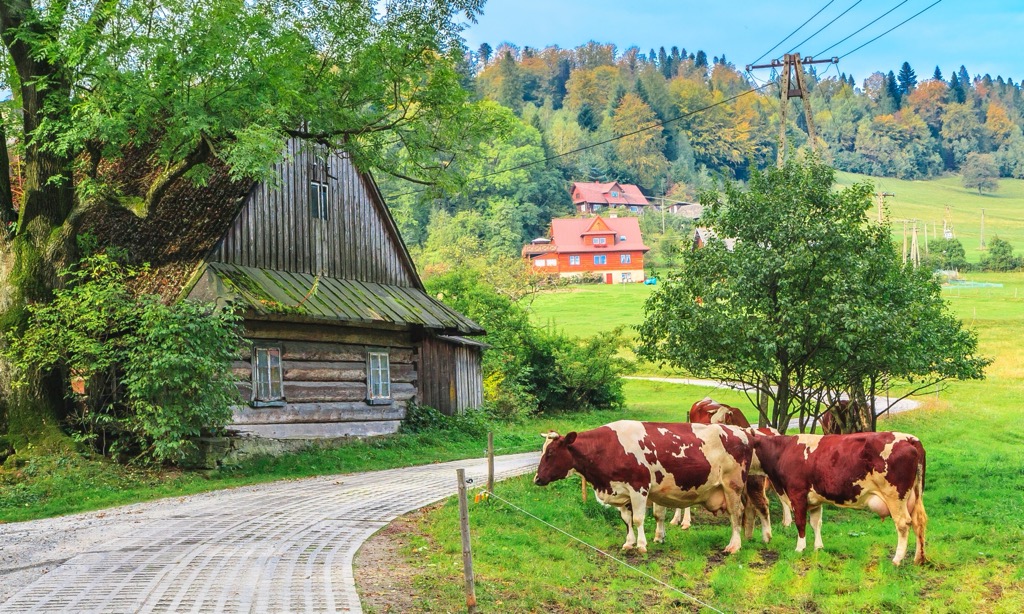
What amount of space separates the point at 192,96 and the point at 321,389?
319 inches

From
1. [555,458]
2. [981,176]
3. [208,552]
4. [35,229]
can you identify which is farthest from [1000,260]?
[208,552]

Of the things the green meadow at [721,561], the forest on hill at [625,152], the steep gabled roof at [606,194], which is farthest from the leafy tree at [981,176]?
the green meadow at [721,561]

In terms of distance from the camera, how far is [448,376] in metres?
29.3

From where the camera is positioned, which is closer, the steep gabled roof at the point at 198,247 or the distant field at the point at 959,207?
the steep gabled roof at the point at 198,247

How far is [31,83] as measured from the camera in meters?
18.6

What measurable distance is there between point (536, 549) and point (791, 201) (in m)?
8.85

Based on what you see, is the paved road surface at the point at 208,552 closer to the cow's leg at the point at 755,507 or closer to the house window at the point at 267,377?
the house window at the point at 267,377

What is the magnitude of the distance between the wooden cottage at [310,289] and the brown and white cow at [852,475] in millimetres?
11382

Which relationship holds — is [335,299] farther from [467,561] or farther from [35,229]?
[467,561]

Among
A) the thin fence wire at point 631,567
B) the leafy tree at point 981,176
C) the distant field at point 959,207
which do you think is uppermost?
the leafy tree at point 981,176

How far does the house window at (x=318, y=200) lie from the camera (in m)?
25.3

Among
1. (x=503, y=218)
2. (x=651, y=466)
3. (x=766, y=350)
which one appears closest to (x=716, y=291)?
(x=766, y=350)

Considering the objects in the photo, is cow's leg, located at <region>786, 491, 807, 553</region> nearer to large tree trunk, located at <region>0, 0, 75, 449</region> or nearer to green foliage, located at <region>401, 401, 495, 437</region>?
large tree trunk, located at <region>0, 0, 75, 449</region>

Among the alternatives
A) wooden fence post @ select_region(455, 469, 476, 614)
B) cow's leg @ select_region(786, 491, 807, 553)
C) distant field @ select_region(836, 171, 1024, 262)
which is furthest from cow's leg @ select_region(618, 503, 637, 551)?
distant field @ select_region(836, 171, 1024, 262)
